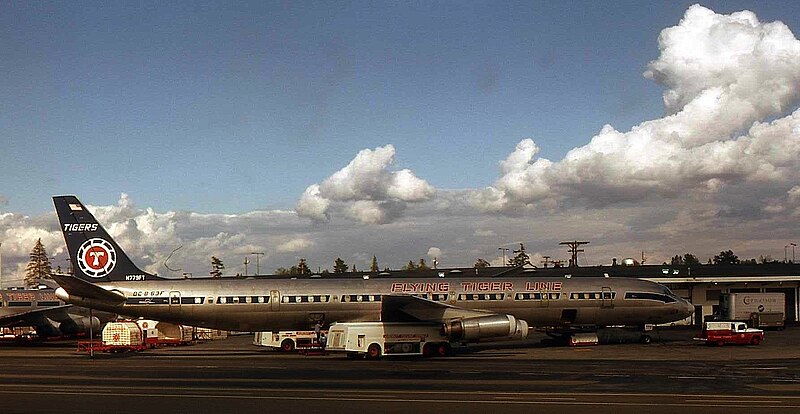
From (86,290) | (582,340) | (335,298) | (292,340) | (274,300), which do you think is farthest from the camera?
(582,340)

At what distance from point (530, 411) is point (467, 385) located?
20.7ft

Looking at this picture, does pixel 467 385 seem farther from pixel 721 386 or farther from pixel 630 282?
pixel 630 282

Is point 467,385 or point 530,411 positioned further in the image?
point 467,385

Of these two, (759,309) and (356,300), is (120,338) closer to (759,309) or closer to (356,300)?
(356,300)

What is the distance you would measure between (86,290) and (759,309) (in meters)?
51.2

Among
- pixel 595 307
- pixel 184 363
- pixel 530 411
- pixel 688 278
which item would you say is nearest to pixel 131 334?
pixel 184 363

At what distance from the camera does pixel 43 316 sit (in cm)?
5894

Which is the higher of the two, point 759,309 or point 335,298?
point 335,298

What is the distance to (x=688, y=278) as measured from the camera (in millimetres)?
72188

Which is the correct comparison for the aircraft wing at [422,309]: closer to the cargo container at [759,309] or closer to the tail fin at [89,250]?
the tail fin at [89,250]

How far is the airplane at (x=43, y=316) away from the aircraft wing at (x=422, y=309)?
26365mm

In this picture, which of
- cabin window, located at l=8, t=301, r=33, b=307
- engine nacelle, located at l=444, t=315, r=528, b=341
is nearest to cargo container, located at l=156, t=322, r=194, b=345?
cabin window, located at l=8, t=301, r=33, b=307

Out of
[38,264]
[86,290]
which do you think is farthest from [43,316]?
[38,264]

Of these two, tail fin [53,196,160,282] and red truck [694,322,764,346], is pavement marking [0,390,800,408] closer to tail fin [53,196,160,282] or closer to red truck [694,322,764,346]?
tail fin [53,196,160,282]
